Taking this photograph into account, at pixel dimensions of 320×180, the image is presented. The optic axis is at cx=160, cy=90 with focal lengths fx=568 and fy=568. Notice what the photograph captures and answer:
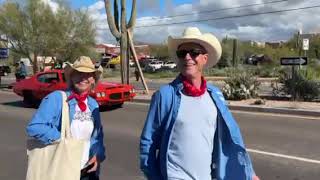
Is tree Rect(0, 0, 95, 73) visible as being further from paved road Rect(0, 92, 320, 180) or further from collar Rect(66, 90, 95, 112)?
collar Rect(66, 90, 95, 112)

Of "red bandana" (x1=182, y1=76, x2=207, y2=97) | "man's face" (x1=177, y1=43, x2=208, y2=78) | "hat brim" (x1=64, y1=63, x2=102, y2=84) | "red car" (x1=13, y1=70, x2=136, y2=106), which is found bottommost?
"red car" (x1=13, y1=70, x2=136, y2=106)

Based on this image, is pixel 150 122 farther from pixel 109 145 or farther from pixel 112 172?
pixel 109 145

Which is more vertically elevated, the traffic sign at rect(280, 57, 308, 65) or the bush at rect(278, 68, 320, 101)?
the traffic sign at rect(280, 57, 308, 65)

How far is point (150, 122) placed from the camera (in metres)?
3.42

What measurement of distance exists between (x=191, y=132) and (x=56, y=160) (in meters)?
0.90

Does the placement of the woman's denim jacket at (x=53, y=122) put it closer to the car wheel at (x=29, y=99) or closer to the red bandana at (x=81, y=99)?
the red bandana at (x=81, y=99)

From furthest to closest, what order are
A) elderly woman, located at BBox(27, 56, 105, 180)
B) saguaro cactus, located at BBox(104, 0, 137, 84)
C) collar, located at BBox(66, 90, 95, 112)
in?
saguaro cactus, located at BBox(104, 0, 137, 84) < collar, located at BBox(66, 90, 95, 112) < elderly woman, located at BBox(27, 56, 105, 180)

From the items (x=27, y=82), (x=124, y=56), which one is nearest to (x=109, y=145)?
(x=27, y=82)

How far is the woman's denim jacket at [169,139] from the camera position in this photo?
3400 mm

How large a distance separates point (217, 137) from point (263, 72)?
138ft

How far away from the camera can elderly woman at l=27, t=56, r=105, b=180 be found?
12.5 feet

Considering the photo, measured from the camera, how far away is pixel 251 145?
10094 millimetres

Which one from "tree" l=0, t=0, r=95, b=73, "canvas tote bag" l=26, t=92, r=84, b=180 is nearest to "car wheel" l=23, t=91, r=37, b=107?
"canvas tote bag" l=26, t=92, r=84, b=180

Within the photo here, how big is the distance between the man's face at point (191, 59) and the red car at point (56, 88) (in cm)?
1224
